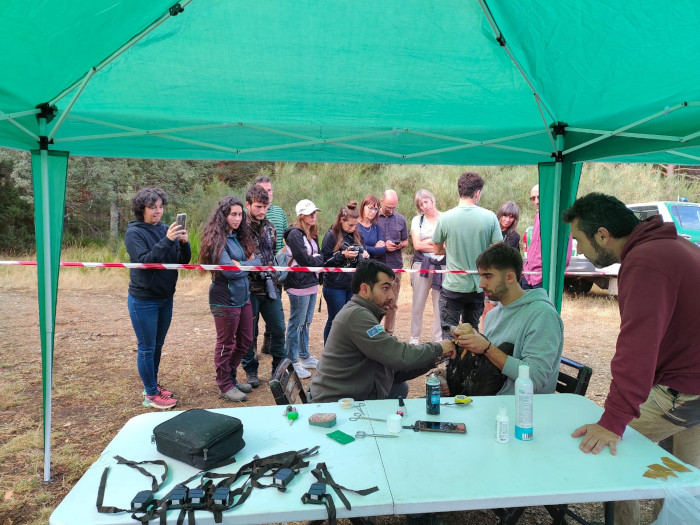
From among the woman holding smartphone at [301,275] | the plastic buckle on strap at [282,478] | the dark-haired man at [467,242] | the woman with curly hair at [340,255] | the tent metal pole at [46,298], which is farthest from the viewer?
the woman with curly hair at [340,255]

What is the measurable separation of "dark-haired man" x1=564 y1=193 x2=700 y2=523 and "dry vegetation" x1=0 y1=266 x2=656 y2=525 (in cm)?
107

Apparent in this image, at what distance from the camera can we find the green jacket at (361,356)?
2564 millimetres

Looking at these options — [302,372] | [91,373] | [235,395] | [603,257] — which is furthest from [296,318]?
[603,257]

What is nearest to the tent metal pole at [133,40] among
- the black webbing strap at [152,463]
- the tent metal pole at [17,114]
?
the tent metal pole at [17,114]

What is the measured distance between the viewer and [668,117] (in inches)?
120

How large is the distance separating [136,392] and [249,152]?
255 centimetres

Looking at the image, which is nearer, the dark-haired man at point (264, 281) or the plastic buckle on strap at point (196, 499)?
the plastic buckle on strap at point (196, 499)

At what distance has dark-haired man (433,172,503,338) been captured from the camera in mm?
4719

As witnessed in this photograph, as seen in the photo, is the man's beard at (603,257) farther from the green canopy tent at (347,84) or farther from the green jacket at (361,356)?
the green canopy tent at (347,84)

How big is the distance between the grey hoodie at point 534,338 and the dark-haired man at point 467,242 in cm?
192

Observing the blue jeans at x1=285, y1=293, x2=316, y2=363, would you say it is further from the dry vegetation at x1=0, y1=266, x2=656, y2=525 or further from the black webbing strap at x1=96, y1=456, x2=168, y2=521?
the black webbing strap at x1=96, y1=456, x2=168, y2=521

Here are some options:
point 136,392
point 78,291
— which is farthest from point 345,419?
point 78,291

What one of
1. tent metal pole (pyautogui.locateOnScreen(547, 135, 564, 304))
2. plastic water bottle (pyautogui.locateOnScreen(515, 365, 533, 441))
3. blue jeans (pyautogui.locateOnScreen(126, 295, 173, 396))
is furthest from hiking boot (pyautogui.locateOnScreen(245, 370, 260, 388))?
plastic water bottle (pyautogui.locateOnScreen(515, 365, 533, 441))

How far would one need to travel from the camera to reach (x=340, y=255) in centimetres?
495
